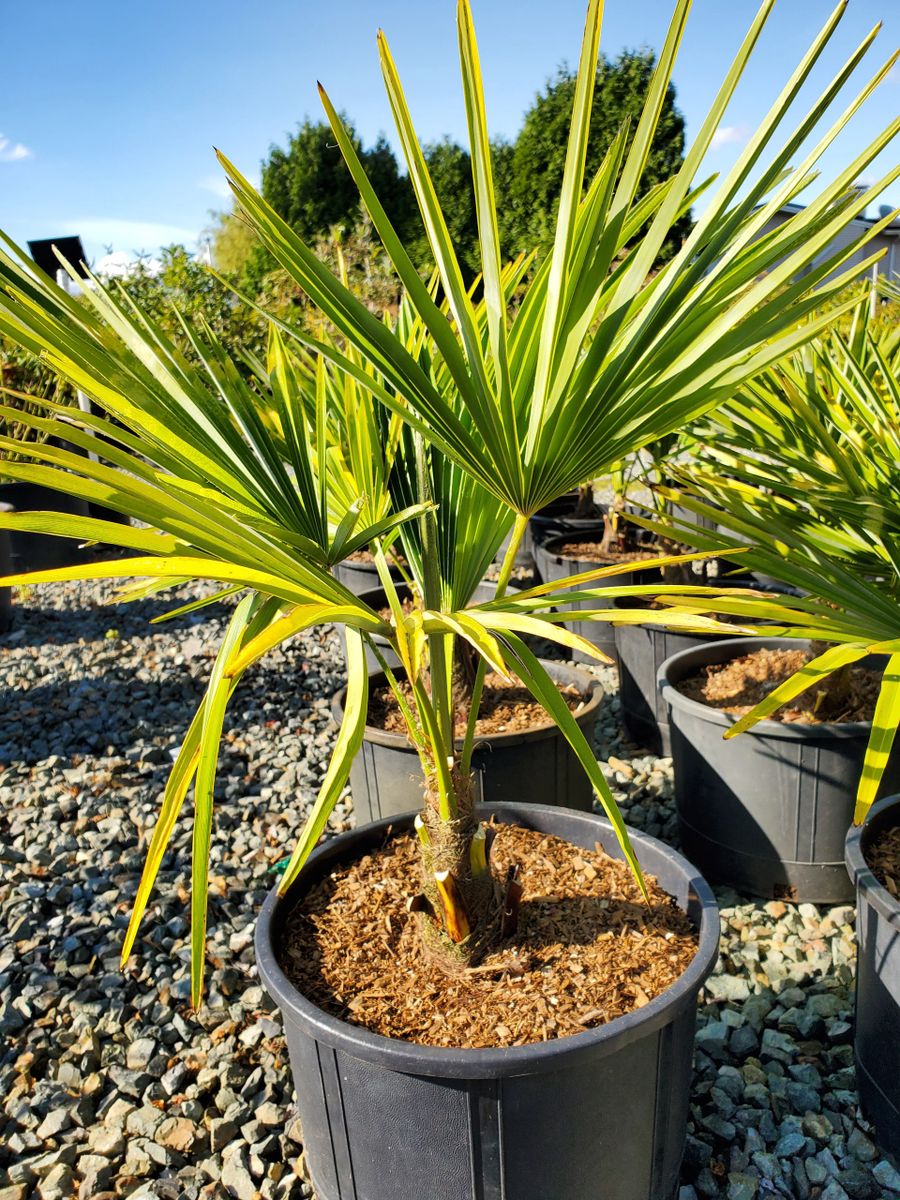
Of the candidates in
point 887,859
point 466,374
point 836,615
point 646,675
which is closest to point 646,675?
point 646,675

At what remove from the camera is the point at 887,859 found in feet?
5.24

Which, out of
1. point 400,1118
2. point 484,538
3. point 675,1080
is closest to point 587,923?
point 675,1080

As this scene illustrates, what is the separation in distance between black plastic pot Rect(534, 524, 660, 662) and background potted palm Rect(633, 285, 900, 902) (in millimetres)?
1127

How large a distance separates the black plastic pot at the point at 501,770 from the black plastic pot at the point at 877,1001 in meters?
0.78

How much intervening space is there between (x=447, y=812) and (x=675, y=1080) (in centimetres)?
50

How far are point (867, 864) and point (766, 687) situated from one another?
1.01m

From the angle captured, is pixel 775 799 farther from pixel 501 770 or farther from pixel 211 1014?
pixel 211 1014

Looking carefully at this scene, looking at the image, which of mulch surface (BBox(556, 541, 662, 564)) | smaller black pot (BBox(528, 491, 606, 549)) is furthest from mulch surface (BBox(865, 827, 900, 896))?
smaller black pot (BBox(528, 491, 606, 549))

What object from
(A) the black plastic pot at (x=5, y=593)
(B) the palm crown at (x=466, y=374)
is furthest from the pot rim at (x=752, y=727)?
(A) the black plastic pot at (x=5, y=593)

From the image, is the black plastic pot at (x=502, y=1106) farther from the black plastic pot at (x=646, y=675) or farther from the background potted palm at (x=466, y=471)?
the black plastic pot at (x=646, y=675)

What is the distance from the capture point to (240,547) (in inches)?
35.2

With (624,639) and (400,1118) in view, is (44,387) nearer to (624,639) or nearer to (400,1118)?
(624,639)

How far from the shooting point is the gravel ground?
1491 mm

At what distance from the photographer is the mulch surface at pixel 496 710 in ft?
7.72
